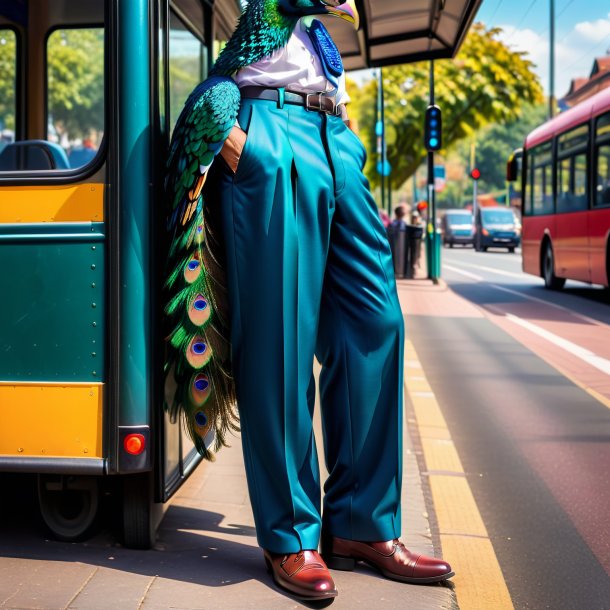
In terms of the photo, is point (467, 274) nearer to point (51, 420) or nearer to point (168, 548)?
point (168, 548)

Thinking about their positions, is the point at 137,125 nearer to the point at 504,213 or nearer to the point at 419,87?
the point at 504,213

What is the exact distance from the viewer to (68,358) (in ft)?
10.4

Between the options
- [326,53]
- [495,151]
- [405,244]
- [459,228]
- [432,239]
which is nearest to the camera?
[326,53]

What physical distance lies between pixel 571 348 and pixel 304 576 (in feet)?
24.4

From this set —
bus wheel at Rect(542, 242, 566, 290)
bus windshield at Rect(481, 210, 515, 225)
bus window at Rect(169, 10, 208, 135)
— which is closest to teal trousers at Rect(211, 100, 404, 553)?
bus window at Rect(169, 10, 208, 135)

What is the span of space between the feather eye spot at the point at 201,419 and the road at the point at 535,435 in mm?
1093

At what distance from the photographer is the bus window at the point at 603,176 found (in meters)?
14.9

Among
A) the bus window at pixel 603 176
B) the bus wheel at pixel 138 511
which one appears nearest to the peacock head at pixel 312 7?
the bus wheel at pixel 138 511

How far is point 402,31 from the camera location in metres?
5.66

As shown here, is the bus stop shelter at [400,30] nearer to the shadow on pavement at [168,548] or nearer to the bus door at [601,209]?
the shadow on pavement at [168,548]

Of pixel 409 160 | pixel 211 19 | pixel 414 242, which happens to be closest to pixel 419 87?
pixel 409 160

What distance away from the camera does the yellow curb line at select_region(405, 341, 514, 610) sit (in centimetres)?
322

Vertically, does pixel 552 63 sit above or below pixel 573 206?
above

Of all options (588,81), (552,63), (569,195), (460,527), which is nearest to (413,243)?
(569,195)
